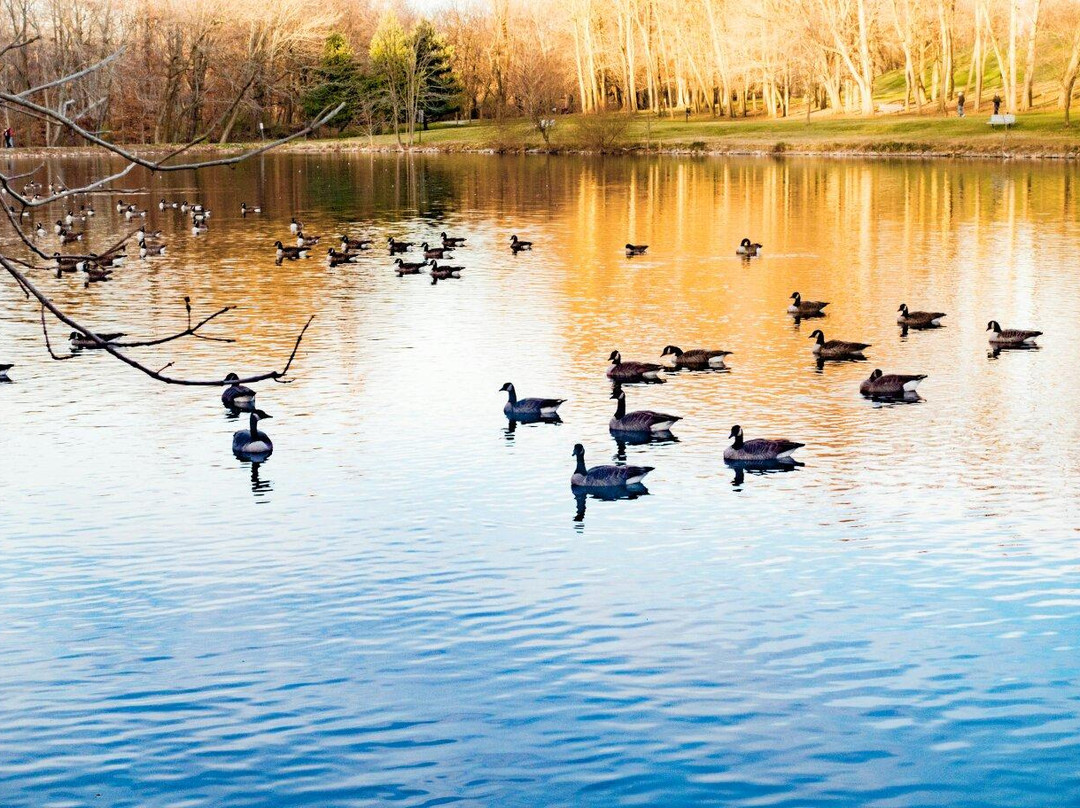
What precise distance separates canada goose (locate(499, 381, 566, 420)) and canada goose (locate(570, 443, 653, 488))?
410 cm

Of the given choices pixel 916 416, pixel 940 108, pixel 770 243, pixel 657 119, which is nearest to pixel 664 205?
pixel 770 243

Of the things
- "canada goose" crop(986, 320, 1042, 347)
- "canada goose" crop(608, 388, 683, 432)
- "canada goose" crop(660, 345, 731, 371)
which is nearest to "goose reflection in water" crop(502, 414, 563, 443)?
"canada goose" crop(608, 388, 683, 432)

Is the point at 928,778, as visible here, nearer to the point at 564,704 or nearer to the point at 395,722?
the point at 564,704

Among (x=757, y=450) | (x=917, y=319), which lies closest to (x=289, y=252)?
(x=917, y=319)

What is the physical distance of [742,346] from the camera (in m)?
31.2

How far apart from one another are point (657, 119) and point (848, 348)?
116883 millimetres

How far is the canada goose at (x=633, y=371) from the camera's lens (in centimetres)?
2712

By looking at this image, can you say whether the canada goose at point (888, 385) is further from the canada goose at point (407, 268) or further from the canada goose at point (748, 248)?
the canada goose at point (407, 268)

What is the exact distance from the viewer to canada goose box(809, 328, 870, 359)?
1148 inches

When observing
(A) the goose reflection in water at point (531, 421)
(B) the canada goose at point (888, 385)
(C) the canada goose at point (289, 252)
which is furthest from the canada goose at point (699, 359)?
(C) the canada goose at point (289, 252)

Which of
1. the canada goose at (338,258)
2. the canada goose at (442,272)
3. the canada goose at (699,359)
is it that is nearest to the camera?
the canada goose at (699,359)

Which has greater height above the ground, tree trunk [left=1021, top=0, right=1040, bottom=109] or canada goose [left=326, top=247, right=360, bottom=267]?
tree trunk [left=1021, top=0, right=1040, bottom=109]

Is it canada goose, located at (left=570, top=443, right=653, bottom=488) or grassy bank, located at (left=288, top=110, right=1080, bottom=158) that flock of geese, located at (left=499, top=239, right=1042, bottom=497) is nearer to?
canada goose, located at (left=570, top=443, right=653, bottom=488)

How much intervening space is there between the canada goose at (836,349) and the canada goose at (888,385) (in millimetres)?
3336
